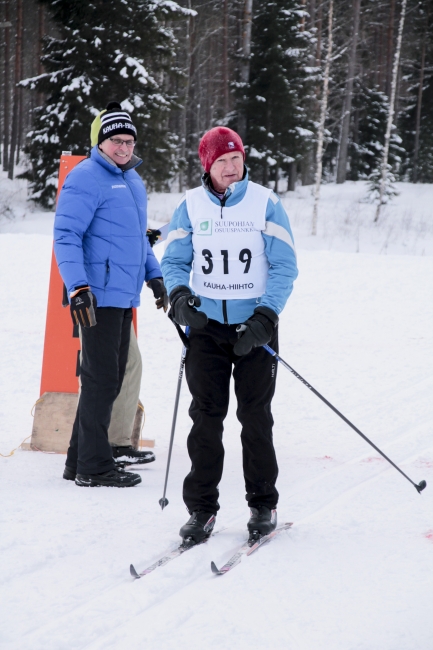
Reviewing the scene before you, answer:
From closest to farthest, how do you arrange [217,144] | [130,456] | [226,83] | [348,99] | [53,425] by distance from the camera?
[217,144]
[130,456]
[53,425]
[226,83]
[348,99]

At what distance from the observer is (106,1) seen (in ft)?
50.5

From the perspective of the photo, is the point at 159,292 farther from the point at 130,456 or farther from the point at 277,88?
the point at 277,88

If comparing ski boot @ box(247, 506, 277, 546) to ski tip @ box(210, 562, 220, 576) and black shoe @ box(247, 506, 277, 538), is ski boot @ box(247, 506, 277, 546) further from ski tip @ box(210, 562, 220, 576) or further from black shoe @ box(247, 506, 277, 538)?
ski tip @ box(210, 562, 220, 576)

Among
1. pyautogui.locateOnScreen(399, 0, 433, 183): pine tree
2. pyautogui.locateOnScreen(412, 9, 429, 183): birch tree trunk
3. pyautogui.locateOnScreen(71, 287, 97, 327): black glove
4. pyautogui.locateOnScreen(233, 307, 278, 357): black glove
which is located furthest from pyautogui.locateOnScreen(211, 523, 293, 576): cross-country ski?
pyautogui.locateOnScreen(412, 9, 429, 183): birch tree trunk

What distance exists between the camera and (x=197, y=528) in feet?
9.14

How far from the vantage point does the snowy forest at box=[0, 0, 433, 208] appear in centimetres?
1558

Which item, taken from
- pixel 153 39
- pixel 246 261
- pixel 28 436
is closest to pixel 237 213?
pixel 246 261

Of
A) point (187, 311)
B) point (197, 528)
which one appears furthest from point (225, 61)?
point (197, 528)

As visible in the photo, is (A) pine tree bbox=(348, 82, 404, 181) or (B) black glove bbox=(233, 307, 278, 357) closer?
(B) black glove bbox=(233, 307, 278, 357)

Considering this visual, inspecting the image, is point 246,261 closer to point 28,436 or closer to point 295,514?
point 295,514

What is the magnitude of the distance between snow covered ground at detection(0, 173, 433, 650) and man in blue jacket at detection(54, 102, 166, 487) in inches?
8.3

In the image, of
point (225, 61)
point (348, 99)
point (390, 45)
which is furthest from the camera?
point (390, 45)

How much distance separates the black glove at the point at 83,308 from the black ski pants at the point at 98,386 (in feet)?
0.85

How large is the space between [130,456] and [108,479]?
1.55 feet
